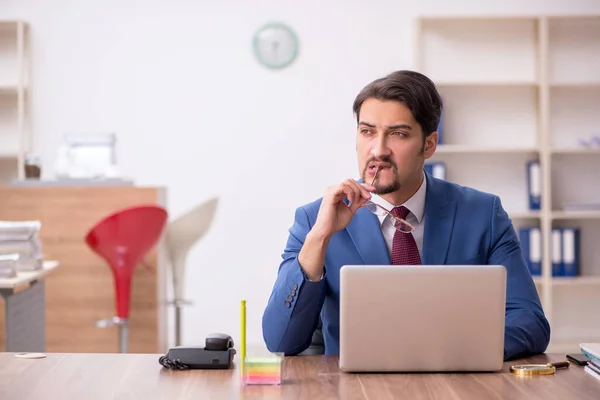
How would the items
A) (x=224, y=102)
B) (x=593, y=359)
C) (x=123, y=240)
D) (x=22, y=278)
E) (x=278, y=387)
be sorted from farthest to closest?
(x=224, y=102) < (x=123, y=240) < (x=22, y=278) < (x=593, y=359) < (x=278, y=387)

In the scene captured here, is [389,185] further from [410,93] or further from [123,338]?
[123,338]

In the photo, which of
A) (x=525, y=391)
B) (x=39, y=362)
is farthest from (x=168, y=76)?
(x=525, y=391)

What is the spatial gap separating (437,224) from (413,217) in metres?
0.08

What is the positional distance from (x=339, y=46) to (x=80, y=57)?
170cm

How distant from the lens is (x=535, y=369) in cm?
178

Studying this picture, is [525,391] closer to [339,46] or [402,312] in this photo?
[402,312]

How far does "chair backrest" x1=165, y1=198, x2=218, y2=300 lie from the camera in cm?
499

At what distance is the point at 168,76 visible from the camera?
17.9 feet

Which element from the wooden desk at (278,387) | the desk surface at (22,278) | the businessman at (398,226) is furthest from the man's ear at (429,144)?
the desk surface at (22,278)

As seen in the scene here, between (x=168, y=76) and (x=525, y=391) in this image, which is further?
(x=168, y=76)

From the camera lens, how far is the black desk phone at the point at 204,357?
1.84 metres

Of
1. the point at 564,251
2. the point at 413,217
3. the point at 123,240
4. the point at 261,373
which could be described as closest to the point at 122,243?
the point at 123,240

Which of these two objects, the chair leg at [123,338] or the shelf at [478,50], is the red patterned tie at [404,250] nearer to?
the chair leg at [123,338]

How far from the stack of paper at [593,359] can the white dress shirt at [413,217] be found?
1.83ft
